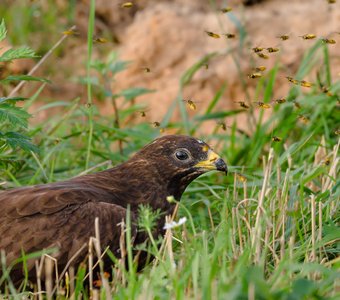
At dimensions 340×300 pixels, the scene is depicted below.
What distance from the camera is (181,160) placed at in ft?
21.0

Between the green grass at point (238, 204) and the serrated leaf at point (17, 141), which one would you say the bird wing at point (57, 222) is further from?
the serrated leaf at point (17, 141)

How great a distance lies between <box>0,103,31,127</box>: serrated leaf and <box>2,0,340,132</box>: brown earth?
409 cm

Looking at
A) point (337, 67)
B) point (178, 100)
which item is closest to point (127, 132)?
point (178, 100)

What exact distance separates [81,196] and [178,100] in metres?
2.95

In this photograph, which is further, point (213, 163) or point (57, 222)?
point (213, 163)

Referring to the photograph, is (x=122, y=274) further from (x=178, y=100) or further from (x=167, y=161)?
(x=178, y=100)

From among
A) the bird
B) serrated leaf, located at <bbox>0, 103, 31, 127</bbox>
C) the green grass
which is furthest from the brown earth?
serrated leaf, located at <bbox>0, 103, 31, 127</bbox>

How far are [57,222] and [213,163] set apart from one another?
1198 millimetres

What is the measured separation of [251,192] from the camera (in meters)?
6.77

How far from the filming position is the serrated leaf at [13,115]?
5.96 meters

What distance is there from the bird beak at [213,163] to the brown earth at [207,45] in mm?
3494

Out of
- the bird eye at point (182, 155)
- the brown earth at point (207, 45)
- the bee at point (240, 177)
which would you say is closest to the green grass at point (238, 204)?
the bee at point (240, 177)

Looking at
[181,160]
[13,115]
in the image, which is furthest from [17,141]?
[181,160]

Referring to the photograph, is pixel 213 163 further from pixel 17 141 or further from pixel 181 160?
pixel 17 141
